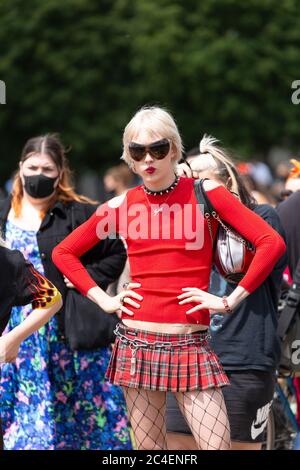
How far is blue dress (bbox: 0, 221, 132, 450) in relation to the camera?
6477mm

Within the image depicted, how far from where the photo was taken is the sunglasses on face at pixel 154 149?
15.2ft

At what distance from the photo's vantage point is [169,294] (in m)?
4.60

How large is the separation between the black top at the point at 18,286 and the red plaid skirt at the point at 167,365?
44cm

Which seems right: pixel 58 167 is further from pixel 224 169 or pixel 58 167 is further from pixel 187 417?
pixel 187 417

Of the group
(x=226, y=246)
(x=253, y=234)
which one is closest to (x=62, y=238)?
(x=226, y=246)

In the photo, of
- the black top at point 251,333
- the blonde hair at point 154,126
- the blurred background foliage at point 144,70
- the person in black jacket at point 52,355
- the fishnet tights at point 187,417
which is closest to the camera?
the fishnet tights at point 187,417

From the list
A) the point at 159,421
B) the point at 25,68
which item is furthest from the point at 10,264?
the point at 25,68

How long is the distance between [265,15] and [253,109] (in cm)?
194

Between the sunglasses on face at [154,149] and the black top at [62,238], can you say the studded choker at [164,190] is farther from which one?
the black top at [62,238]

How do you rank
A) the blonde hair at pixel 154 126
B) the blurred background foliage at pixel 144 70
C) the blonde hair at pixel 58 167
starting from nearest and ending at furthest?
the blonde hair at pixel 154 126
the blonde hair at pixel 58 167
the blurred background foliage at pixel 144 70

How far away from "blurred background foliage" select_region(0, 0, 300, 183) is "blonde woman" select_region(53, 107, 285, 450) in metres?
13.2

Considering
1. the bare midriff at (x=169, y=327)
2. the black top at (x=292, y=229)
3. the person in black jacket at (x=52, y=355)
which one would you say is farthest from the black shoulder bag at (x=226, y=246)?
the person in black jacket at (x=52, y=355)

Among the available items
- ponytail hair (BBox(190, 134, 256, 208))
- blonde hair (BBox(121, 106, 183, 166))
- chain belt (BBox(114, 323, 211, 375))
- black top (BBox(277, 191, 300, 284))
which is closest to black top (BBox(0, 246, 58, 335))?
chain belt (BBox(114, 323, 211, 375))

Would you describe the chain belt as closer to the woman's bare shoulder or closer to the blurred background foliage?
the woman's bare shoulder
